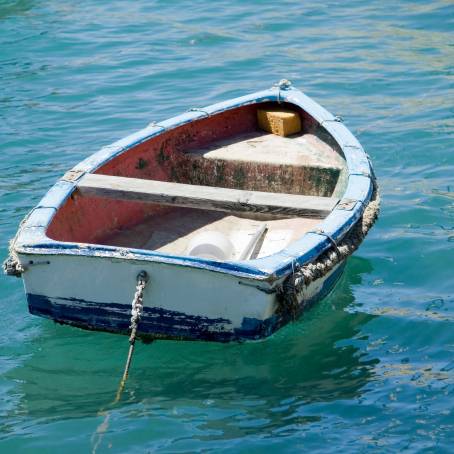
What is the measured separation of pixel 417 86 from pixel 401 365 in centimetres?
588

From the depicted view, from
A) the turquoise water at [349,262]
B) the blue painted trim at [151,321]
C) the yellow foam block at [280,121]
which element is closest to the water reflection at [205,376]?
the turquoise water at [349,262]

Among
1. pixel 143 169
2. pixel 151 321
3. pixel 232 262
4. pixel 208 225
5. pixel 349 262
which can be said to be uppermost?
pixel 143 169

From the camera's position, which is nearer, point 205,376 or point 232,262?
point 232,262

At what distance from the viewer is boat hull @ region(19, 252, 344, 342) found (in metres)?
5.85

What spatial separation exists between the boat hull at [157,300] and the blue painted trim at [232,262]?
0.07 m

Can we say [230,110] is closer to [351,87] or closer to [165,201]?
[165,201]

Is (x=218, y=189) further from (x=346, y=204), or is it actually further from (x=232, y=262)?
(x=232, y=262)

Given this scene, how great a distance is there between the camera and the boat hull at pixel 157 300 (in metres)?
5.85

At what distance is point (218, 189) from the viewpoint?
6.70 metres

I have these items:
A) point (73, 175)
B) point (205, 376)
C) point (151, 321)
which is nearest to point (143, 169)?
point (73, 175)

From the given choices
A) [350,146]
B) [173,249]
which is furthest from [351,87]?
[173,249]

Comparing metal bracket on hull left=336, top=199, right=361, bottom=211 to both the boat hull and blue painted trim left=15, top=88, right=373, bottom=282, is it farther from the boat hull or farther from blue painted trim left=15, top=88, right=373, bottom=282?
the boat hull

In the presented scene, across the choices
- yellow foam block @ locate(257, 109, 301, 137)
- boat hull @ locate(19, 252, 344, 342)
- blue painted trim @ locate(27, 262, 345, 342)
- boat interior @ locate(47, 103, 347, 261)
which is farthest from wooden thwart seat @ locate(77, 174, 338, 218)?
yellow foam block @ locate(257, 109, 301, 137)

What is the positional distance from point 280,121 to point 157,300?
3.01m
